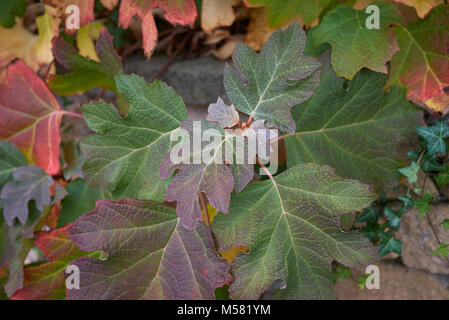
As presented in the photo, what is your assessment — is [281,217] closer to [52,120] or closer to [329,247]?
[329,247]

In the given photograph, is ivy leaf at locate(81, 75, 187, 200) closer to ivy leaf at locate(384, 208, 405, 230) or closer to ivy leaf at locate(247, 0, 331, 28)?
ivy leaf at locate(247, 0, 331, 28)

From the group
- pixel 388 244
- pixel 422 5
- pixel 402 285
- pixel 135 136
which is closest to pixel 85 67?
pixel 135 136

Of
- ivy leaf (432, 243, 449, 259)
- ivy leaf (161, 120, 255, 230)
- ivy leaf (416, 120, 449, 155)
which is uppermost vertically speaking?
ivy leaf (161, 120, 255, 230)

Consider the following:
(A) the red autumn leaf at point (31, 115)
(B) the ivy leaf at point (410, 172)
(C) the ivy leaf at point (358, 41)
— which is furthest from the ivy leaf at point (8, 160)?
(B) the ivy leaf at point (410, 172)

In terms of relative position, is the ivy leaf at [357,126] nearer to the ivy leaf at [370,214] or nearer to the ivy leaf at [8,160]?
the ivy leaf at [370,214]

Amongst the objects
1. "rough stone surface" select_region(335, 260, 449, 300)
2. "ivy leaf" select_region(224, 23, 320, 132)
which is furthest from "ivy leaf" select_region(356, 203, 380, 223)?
"ivy leaf" select_region(224, 23, 320, 132)

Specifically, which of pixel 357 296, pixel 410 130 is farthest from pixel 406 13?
pixel 357 296
